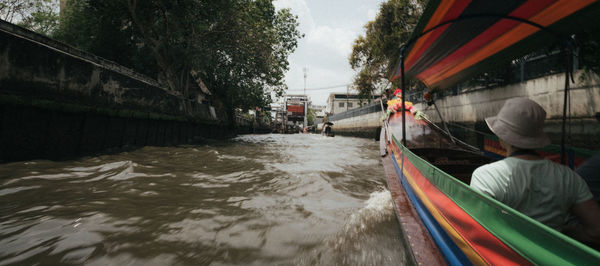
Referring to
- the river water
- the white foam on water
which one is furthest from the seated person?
the white foam on water

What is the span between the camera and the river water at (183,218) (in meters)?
2.08

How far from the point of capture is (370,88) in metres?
17.7

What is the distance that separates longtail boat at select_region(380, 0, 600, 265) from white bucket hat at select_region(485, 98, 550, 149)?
1.18ft

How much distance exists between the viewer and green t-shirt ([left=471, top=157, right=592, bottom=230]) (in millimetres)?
1266

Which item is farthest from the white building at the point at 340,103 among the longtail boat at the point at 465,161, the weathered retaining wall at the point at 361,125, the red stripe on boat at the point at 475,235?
the red stripe on boat at the point at 475,235

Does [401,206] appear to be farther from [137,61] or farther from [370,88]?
[137,61]

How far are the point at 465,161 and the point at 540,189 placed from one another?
313cm

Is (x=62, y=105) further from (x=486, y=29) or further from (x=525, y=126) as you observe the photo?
(x=486, y=29)

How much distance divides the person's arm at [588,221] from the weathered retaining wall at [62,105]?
21.5ft

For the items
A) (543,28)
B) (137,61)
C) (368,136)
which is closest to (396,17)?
(368,136)

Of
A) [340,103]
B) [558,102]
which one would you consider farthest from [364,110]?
[340,103]

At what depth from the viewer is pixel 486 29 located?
10.7ft

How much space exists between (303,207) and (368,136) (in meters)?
17.3

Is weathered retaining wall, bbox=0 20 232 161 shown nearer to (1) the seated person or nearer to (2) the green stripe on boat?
(2) the green stripe on boat
